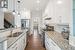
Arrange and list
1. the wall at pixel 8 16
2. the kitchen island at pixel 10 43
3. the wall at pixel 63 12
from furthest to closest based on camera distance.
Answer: the wall at pixel 8 16 < the wall at pixel 63 12 < the kitchen island at pixel 10 43

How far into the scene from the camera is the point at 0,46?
1856 millimetres

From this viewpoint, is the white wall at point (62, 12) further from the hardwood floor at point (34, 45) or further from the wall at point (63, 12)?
the hardwood floor at point (34, 45)

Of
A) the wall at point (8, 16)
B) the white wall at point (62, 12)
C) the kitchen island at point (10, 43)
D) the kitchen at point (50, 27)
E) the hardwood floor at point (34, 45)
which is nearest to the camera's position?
the kitchen island at point (10, 43)

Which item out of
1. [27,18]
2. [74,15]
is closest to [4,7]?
[74,15]

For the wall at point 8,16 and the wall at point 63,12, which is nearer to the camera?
Result: the wall at point 63,12

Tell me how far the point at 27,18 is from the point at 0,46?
35.7 ft

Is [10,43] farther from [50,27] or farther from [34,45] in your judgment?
[34,45]

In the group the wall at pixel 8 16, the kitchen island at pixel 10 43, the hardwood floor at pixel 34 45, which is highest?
the wall at pixel 8 16

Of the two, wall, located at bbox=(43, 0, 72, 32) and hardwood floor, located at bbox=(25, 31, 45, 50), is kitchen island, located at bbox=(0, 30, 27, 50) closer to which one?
wall, located at bbox=(43, 0, 72, 32)

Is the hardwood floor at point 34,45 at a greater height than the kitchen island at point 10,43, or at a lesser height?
lesser

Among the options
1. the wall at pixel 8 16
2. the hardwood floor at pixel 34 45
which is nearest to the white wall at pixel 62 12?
the wall at pixel 8 16

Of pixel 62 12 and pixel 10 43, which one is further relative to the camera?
pixel 62 12

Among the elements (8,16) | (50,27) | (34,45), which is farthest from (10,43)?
(34,45)

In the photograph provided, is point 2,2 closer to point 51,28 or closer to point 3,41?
point 3,41
